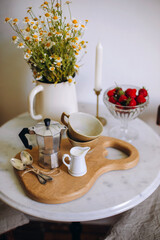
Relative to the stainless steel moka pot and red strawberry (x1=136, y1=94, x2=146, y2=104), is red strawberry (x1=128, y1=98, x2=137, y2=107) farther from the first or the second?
the stainless steel moka pot

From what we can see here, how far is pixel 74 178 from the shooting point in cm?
85

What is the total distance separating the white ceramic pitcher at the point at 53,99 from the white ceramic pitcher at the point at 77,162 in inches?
10.4

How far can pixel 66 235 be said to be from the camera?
1.65 meters

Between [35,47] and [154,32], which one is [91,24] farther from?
[35,47]

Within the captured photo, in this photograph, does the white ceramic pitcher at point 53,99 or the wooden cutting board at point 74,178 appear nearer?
the wooden cutting board at point 74,178

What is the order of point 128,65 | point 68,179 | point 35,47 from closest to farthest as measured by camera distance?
point 68,179, point 35,47, point 128,65

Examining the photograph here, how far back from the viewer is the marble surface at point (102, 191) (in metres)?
0.75

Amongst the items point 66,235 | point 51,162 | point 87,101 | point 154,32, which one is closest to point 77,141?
point 51,162

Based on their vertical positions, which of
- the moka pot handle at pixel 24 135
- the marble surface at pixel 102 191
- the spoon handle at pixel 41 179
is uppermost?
the moka pot handle at pixel 24 135

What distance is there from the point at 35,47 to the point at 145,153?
611 mm

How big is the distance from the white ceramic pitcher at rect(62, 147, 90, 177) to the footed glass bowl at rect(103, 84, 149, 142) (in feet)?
0.88

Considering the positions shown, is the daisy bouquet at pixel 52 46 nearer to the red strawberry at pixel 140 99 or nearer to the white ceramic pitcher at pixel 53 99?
the white ceramic pitcher at pixel 53 99

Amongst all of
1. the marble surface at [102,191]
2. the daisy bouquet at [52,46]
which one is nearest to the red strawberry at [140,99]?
the marble surface at [102,191]

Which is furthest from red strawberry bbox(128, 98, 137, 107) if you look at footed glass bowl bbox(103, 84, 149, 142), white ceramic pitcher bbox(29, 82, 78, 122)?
white ceramic pitcher bbox(29, 82, 78, 122)
